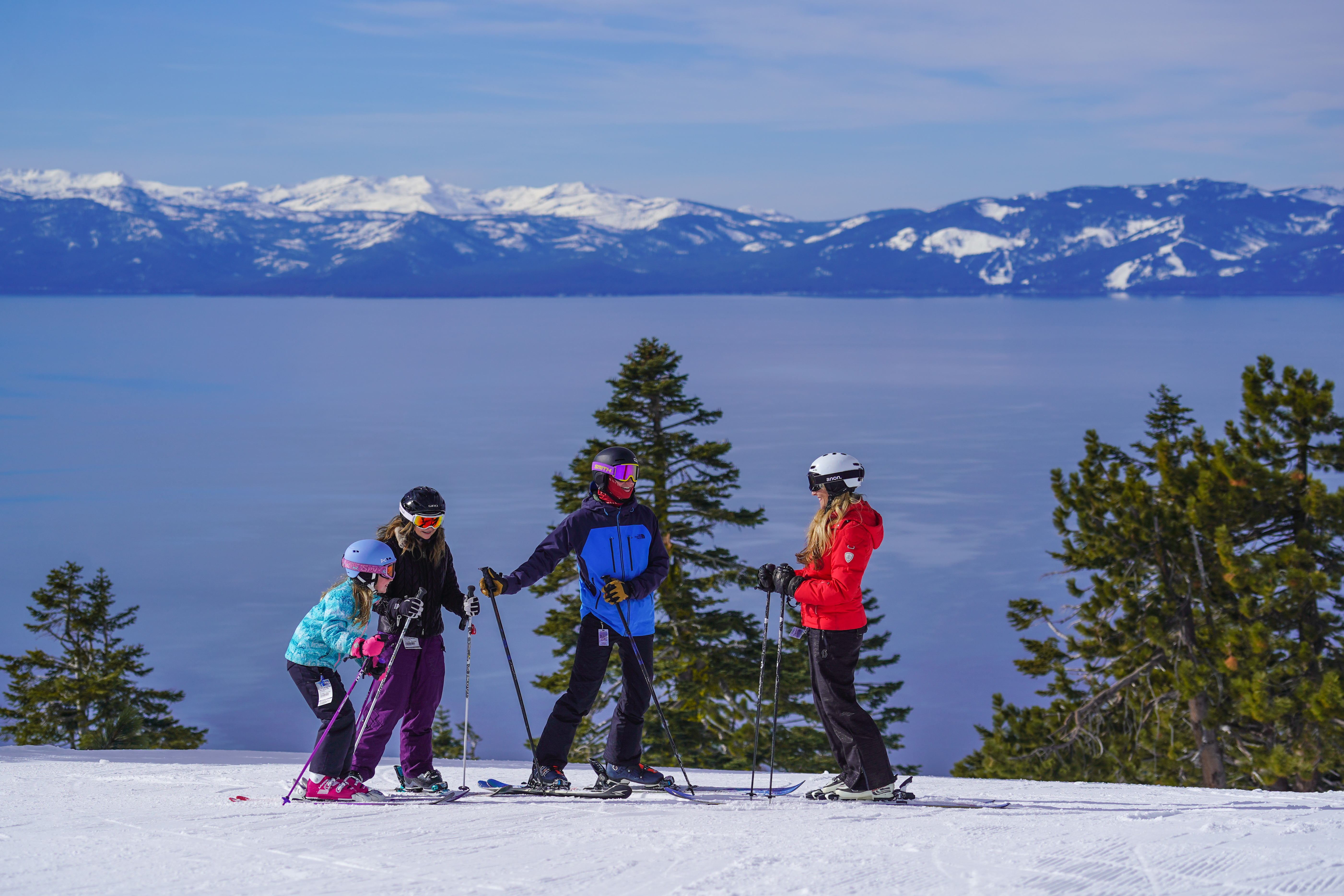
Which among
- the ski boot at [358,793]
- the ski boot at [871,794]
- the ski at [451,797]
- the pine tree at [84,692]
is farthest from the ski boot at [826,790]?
the pine tree at [84,692]

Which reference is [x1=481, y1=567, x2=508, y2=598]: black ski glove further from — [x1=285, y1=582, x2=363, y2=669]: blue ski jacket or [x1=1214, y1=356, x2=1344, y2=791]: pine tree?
[x1=1214, y1=356, x2=1344, y2=791]: pine tree

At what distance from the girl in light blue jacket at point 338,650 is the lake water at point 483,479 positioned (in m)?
23.9

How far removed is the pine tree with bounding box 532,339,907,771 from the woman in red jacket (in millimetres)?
9608

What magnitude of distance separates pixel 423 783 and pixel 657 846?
1941mm

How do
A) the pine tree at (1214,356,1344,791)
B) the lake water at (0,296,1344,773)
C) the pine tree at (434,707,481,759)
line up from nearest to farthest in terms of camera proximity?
the pine tree at (1214,356,1344,791)
the pine tree at (434,707,481,759)
the lake water at (0,296,1344,773)

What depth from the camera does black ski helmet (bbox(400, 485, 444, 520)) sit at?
6316 mm

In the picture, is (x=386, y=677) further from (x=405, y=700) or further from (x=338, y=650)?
(x=338, y=650)

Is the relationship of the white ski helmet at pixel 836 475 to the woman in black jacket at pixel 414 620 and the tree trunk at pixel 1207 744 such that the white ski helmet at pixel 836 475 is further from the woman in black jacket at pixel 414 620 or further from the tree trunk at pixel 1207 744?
the tree trunk at pixel 1207 744

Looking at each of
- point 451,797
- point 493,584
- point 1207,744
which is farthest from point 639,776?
point 1207,744

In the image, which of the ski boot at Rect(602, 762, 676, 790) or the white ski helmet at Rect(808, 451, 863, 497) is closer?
the white ski helmet at Rect(808, 451, 863, 497)

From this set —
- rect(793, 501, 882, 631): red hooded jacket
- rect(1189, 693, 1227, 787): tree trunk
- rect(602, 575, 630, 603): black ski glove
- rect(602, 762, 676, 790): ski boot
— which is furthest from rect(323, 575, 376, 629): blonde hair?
rect(1189, 693, 1227, 787): tree trunk

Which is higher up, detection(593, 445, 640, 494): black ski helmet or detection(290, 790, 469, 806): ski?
detection(593, 445, 640, 494): black ski helmet

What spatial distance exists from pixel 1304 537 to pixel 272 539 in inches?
1607

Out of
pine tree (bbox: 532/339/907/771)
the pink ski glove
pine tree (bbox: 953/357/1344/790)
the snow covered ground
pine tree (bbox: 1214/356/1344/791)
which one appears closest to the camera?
the snow covered ground
